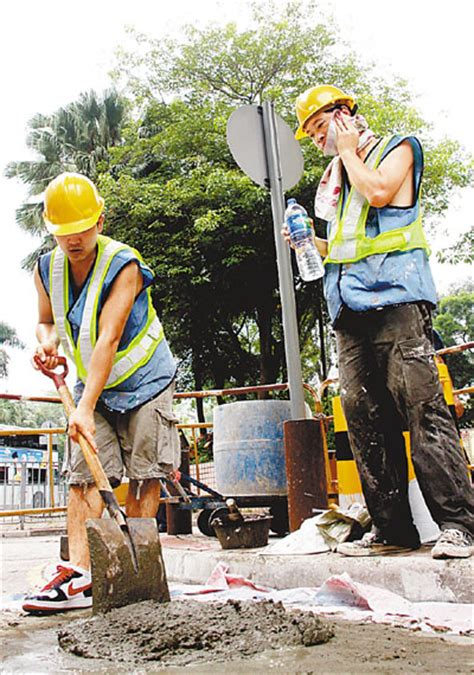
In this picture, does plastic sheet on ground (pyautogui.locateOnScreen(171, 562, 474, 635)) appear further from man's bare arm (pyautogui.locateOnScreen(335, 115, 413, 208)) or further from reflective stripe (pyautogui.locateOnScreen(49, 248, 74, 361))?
man's bare arm (pyautogui.locateOnScreen(335, 115, 413, 208))

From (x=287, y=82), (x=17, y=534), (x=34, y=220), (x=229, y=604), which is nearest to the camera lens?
(x=229, y=604)

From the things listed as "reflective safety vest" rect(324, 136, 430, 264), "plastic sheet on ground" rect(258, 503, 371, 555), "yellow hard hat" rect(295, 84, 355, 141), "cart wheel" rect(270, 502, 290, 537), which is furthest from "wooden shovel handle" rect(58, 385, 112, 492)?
"cart wheel" rect(270, 502, 290, 537)

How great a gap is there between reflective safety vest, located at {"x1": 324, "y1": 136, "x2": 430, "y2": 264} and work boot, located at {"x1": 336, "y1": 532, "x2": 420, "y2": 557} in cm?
133

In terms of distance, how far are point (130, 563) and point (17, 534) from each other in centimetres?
891

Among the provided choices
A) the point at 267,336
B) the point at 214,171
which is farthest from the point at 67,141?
the point at 267,336

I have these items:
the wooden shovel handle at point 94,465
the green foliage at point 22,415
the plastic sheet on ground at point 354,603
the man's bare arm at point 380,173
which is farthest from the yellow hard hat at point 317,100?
the green foliage at point 22,415

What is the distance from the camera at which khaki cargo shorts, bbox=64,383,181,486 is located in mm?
3131

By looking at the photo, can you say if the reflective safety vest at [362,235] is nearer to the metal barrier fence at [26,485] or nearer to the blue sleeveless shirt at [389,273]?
the blue sleeveless shirt at [389,273]

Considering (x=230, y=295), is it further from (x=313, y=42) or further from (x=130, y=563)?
(x=130, y=563)

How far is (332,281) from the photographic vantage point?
330 cm

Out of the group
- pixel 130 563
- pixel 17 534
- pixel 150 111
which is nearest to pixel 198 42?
pixel 150 111

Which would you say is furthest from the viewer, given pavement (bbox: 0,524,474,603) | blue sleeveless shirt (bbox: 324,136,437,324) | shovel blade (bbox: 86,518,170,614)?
blue sleeveless shirt (bbox: 324,136,437,324)

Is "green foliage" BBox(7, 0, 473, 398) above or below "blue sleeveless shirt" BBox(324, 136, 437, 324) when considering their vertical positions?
above

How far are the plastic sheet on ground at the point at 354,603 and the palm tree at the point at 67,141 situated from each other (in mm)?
22889
